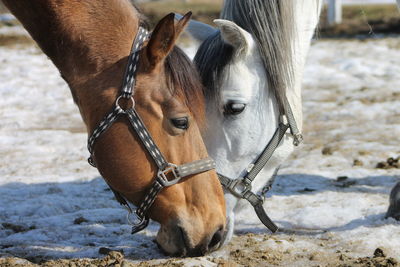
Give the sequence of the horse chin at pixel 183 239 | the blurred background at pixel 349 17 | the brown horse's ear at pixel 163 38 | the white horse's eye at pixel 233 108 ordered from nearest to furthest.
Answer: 1. the brown horse's ear at pixel 163 38
2. the horse chin at pixel 183 239
3. the white horse's eye at pixel 233 108
4. the blurred background at pixel 349 17

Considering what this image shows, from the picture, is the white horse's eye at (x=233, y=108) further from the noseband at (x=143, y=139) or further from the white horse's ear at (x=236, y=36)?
the noseband at (x=143, y=139)

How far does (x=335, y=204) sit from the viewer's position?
13.6 feet

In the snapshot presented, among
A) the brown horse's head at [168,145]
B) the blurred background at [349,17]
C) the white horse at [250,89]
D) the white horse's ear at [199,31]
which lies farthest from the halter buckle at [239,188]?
the blurred background at [349,17]

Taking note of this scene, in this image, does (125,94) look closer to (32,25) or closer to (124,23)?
(124,23)

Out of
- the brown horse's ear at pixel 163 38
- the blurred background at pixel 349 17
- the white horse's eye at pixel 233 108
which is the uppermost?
the brown horse's ear at pixel 163 38

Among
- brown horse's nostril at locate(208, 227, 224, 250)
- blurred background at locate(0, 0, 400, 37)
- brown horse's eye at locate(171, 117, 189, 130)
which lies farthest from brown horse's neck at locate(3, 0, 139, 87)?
blurred background at locate(0, 0, 400, 37)

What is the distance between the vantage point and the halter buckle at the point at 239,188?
3.23 metres

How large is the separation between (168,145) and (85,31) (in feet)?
1.96

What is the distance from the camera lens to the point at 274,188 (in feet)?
15.1

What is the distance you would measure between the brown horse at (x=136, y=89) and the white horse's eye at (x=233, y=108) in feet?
1.65

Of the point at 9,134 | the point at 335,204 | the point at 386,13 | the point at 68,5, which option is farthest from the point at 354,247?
the point at 386,13

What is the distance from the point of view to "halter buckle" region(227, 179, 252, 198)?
323cm

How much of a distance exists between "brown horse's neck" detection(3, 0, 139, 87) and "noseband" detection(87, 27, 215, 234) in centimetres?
6

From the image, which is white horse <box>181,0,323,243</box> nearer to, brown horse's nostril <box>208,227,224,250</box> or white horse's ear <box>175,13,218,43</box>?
white horse's ear <box>175,13,218,43</box>
